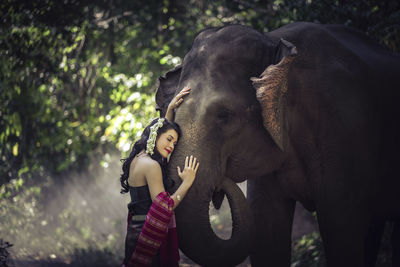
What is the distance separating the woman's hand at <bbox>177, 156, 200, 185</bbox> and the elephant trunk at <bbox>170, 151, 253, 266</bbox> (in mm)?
48

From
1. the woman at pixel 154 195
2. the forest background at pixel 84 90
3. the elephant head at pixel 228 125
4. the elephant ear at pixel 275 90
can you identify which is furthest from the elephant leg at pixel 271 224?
the forest background at pixel 84 90

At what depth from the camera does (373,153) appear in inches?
126

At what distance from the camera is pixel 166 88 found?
3.33 metres

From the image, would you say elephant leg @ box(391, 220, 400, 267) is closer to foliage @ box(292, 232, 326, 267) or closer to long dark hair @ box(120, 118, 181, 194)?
foliage @ box(292, 232, 326, 267)

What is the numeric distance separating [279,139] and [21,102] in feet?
15.0

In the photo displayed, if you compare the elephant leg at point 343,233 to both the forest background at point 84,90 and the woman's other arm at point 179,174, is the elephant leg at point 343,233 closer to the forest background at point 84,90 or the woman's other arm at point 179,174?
the woman's other arm at point 179,174

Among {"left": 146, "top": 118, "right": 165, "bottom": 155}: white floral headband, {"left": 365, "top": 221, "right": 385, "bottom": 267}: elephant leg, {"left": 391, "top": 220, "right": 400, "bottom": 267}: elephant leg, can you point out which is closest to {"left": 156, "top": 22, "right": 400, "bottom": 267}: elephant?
{"left": 146, "top": 118, "right": 165, "bottom": 155}: white floral headband

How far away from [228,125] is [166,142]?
42 centimetres

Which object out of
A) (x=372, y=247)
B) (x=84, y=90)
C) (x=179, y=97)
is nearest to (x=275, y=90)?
(x=179, y=97)

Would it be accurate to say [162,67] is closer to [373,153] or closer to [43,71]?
[43,71]

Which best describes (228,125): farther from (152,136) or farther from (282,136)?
(152,136)

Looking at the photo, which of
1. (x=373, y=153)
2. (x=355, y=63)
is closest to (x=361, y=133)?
(x=373, y=153)

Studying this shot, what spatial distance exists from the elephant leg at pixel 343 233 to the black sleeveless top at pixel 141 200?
119cm

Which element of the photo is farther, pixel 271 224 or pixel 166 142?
pixel 271 224
